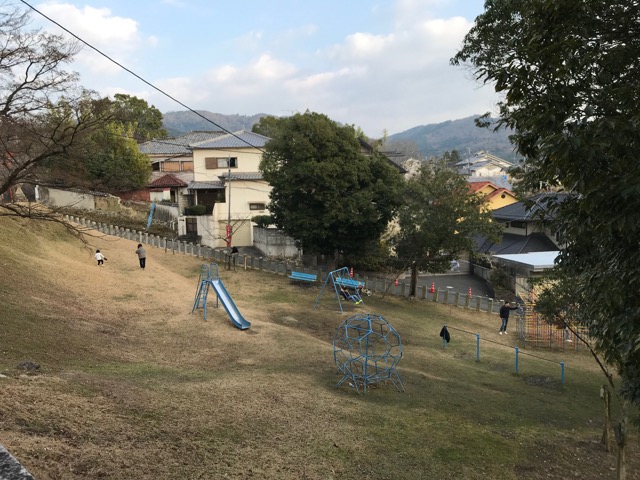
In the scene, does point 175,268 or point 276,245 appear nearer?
point 175,268

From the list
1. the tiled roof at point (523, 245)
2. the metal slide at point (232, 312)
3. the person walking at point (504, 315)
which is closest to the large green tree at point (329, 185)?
the person walking at point (504, 315)

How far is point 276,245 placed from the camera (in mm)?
34875

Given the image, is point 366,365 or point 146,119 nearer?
point 366,365

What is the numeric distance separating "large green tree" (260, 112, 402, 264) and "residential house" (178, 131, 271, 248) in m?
8.56

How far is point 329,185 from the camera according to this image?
25281 millimetres

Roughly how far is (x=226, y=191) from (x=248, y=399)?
2995 cm

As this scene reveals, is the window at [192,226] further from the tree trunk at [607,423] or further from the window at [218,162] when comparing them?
the tree trunk at [607,423]

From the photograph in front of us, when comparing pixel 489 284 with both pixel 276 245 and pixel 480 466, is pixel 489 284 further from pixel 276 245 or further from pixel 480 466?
pixel 480 466

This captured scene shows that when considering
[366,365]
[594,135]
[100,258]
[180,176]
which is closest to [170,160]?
Result: [180,176]

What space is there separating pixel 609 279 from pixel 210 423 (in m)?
6.98

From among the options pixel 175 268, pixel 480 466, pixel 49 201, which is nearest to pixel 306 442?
pixel 480 466

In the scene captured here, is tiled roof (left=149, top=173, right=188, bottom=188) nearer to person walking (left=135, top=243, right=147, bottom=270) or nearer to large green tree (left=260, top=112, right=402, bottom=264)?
large green tree (left=260, top=112, right=402, bottom=264)

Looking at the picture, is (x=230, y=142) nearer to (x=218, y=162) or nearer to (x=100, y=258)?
(x=218, y=162)

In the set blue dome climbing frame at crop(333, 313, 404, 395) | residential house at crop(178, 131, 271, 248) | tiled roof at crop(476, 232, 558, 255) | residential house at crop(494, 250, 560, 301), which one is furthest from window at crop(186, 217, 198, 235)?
blue dome climbing frame at crop(333, 313, 404, 395)
